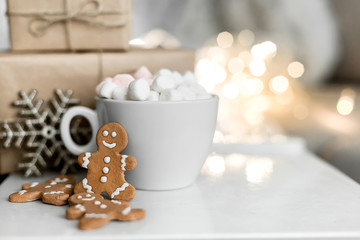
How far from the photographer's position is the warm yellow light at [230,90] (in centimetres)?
128

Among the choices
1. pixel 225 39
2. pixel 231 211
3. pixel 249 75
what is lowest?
pixel 231 211

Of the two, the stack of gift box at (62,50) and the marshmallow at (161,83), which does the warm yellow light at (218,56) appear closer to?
the stack of gift box at (62,50)

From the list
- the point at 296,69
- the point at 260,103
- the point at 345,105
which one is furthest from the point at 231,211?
the point at 296,69

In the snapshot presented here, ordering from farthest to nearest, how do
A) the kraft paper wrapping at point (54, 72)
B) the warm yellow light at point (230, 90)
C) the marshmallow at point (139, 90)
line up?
the warm yellow light at point (230, 90)
the kraft paper wrapping at point (54, 72)
the marshmallow at point (139, 90)

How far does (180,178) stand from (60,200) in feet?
0.54

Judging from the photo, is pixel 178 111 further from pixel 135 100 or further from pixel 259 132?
pixel 259 132

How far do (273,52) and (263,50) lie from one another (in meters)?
0.04

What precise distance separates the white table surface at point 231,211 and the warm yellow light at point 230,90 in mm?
613

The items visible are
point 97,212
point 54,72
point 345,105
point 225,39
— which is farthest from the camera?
point 225,39

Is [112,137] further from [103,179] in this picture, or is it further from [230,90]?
[230,90]

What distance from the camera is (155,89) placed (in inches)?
22.2

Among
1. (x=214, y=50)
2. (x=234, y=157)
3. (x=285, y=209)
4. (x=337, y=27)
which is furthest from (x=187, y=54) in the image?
(x=337, y=27)

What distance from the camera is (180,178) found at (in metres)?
0.58

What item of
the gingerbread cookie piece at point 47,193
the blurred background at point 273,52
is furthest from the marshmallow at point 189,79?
the blurred background at point 273,52
